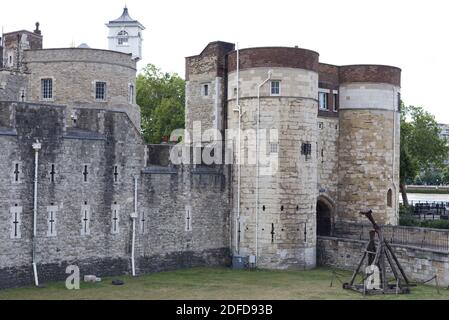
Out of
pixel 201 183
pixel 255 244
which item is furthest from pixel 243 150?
pixel 255 244

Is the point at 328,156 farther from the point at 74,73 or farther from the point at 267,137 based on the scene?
the point at 74,73

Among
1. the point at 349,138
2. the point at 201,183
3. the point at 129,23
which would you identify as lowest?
the point at 201,183

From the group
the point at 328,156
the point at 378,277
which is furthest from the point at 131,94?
the point at 378,277

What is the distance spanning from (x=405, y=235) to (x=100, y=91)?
1691 cm

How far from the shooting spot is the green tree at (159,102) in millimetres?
50906

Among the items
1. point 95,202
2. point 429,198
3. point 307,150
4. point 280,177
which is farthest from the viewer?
point 429,198

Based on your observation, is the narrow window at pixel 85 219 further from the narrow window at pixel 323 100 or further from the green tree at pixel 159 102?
the green tree at pixel 159 102

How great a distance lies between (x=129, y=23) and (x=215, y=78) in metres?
64.8

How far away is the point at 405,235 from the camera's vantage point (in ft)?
102

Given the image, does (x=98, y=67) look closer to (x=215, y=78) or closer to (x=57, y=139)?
(x=215, y=78)

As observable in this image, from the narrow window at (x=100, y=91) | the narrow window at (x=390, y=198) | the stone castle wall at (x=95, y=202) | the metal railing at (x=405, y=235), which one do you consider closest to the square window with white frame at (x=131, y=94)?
the narrow window at (x=100, y=91)

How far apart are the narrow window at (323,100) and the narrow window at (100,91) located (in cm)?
1120

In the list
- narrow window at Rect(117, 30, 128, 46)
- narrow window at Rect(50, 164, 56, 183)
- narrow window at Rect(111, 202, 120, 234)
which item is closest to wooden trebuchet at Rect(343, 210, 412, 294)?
narrow window at Rect(111, 202, 120, 234)

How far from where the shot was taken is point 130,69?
36.2m
